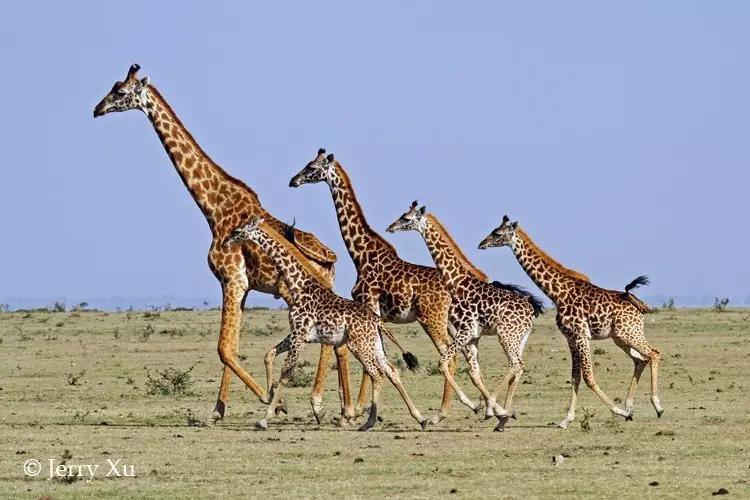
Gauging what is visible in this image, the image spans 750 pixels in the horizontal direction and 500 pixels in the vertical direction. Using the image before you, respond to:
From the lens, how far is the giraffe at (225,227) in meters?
18.9

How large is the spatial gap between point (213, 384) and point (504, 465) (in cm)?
1076

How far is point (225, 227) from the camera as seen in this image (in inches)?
775

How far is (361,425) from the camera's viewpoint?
17984 millimetres

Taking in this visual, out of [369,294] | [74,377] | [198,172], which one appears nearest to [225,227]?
[198,172]

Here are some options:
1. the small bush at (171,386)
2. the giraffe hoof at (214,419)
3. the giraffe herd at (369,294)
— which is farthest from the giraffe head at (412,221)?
the small bush at (171,386)

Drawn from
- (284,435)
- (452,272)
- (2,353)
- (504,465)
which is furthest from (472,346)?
(2,353)

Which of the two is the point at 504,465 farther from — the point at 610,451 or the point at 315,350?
the point at 315,350

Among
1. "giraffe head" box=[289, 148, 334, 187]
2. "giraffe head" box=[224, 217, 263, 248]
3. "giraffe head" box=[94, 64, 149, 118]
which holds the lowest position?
"giraffe head" box=[224, 217, 263, 248]

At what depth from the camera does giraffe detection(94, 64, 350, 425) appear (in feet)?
62.0

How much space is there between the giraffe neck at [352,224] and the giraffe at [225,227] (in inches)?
14.7

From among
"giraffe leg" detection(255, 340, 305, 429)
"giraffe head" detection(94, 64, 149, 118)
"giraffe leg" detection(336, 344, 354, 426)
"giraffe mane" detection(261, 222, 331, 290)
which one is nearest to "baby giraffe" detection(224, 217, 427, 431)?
"giraffe leg" detection(255, 340, 305, 429)

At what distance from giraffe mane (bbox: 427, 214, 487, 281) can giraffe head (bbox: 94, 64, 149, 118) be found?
4190 mm

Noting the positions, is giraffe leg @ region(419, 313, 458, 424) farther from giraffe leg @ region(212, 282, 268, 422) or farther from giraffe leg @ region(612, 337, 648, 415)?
giraffe leg @ region(212, 282, 268, 422)

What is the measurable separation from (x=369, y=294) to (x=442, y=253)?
3.62 feet
